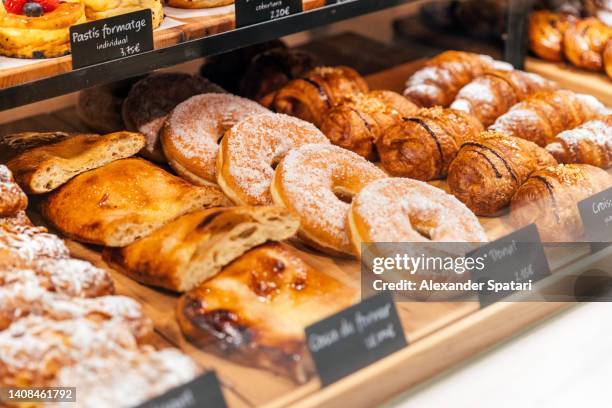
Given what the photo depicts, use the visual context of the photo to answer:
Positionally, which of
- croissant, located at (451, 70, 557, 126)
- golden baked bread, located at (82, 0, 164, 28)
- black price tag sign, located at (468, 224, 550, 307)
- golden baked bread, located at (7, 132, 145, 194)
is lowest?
black price tag sign, located at (468, 224, 550, 307)

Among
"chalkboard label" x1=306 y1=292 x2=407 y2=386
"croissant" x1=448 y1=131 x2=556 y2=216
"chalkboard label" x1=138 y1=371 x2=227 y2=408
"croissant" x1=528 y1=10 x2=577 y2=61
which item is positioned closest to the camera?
"chalkboard label" x1=138 y1=371 x2=227 y2=408

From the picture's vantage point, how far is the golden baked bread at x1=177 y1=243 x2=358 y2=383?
1603mm

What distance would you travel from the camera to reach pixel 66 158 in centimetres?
210

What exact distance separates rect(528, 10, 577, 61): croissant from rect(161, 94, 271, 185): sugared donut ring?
1.22 m

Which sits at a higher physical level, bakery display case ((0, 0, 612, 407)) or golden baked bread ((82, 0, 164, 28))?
golden baked bread ((82, 0, 164, 28))

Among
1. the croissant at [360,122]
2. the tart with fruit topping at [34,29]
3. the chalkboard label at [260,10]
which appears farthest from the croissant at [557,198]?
the tart with fruit topping at [34,29]

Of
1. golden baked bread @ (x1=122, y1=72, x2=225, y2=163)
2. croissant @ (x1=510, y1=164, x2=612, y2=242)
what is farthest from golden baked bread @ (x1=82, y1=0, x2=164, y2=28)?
croissant @ (x1=510, y1=164, x2=612, y2=242)

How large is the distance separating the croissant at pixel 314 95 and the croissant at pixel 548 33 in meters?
0.81

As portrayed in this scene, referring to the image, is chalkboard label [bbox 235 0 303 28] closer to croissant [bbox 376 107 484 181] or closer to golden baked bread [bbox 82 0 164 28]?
golden baked bread [bbox 82 0 164 28]

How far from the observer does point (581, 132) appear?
8.00 ft

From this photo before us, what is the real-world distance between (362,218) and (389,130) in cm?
62

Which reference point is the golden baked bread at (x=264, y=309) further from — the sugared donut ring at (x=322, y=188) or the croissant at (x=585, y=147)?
the croissant at (x=585, y=147)

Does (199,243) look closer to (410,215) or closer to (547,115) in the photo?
(410,215)

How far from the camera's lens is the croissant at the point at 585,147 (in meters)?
2.41
